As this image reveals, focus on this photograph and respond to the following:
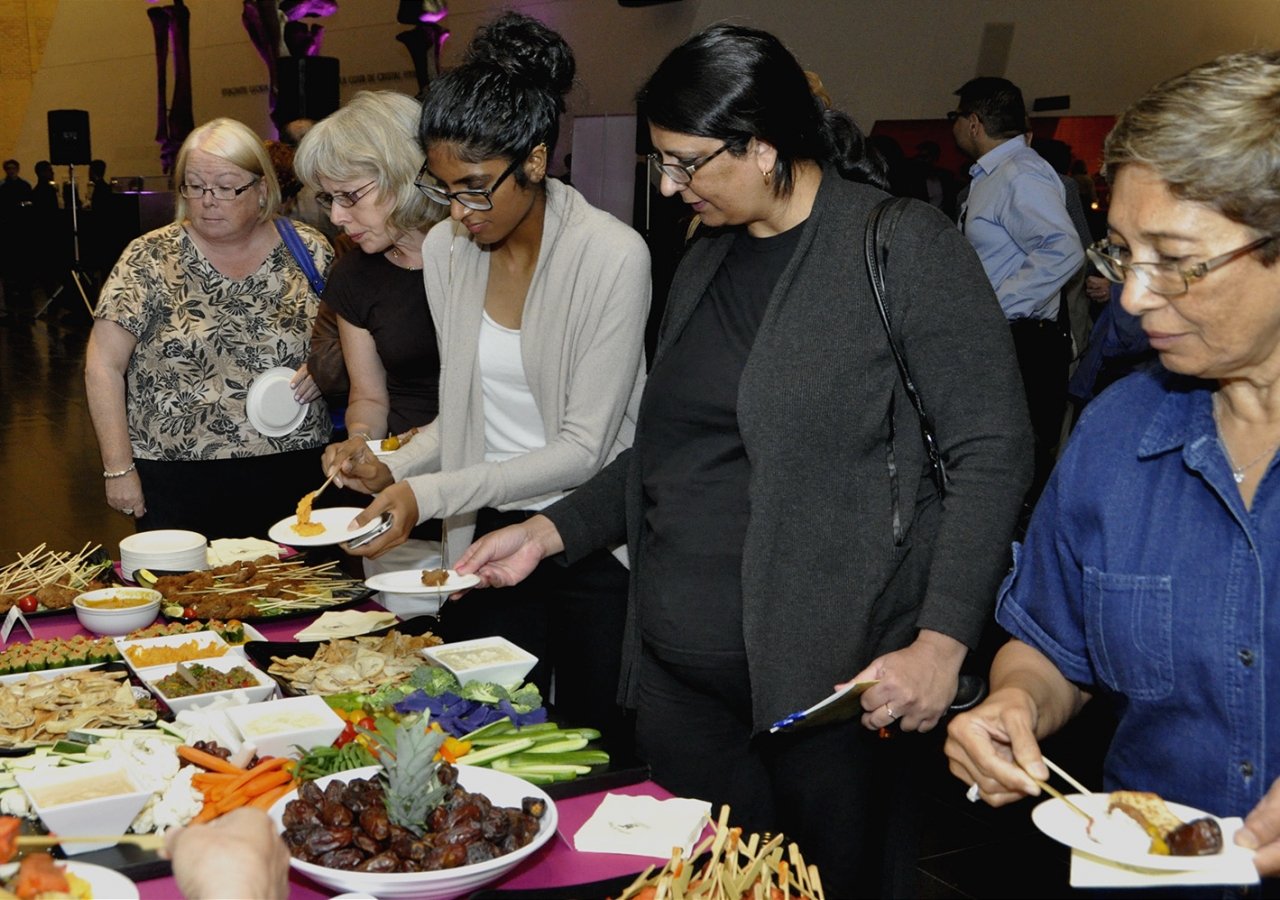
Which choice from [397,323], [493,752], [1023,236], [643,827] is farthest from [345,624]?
[1023,236]

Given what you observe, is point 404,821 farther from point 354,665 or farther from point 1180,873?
point 1180,873

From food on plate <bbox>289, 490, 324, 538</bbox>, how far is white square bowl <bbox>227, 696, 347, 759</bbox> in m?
0.57

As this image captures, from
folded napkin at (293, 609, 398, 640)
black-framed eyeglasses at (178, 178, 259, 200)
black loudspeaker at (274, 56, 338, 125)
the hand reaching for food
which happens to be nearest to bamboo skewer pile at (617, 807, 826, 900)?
folded napkin at (293, 609, 398, 640)

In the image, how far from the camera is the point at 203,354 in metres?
3.15

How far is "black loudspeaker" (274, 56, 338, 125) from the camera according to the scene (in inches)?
326

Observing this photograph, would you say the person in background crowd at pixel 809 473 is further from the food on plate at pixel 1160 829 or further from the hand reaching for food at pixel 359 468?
the hand reaching for food at pixel 359 468

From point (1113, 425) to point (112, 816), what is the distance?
126 cm

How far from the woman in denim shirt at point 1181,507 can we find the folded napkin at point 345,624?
53.3 inches

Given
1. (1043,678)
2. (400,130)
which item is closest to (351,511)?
(400,130)

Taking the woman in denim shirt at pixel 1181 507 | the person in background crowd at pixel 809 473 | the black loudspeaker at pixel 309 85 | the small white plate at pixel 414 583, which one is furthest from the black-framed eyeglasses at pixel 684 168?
the black loudspeaker at pixel 309 85

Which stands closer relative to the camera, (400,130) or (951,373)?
(951,373)

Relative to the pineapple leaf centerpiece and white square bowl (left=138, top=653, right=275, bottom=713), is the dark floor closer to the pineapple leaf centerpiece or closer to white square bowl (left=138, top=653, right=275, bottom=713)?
the pineapple leaf centerpiece

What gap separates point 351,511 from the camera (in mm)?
2549

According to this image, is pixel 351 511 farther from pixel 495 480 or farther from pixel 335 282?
pixel 335 282
